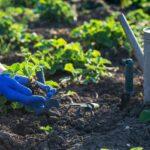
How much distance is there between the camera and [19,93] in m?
4.00

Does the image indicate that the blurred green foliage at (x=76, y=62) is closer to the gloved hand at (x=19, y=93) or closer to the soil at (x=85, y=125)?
the soil at (x=85, y=125)

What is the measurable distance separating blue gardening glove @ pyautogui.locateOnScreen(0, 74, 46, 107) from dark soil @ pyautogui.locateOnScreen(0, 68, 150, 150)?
12 centimetres

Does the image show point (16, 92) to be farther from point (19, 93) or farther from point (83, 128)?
point (83, 128)

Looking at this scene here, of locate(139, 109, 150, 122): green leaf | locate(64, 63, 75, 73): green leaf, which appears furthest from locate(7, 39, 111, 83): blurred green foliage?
locate(139, 109, 150, 122): green leaf

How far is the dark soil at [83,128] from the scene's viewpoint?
142 inches

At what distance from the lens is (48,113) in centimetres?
405

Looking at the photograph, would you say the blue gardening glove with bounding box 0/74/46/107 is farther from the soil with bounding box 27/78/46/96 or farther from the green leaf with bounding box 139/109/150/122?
the green leaf with bounding box 139/109/150/122

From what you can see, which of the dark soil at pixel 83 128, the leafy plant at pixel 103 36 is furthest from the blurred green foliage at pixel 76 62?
the leafy plant at pixel 103 36

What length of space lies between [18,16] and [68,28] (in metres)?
0.81

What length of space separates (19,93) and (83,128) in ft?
1.68

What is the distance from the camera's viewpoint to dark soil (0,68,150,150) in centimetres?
362

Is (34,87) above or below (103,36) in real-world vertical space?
above

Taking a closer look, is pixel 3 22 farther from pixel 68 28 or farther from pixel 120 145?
pixel 120 145

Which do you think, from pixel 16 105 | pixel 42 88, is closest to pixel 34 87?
pixel 42 88
